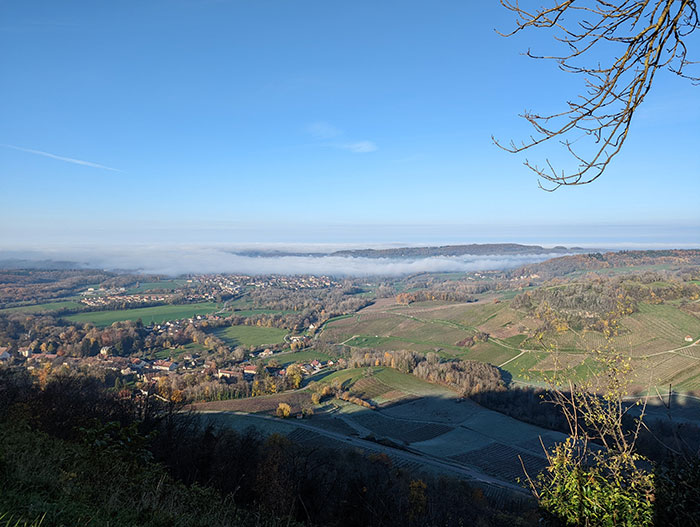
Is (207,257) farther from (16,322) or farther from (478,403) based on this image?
(478,403)

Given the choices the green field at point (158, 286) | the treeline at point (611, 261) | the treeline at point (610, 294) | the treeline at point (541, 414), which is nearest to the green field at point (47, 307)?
the green field at point (158, 286)

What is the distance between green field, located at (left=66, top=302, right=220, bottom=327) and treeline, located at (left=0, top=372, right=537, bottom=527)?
169 ft

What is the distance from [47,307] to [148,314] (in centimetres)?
1758

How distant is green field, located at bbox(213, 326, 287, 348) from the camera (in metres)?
57.1

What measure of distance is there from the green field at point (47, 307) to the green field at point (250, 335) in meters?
31.5

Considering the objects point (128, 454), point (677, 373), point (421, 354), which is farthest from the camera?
point (421, 354)

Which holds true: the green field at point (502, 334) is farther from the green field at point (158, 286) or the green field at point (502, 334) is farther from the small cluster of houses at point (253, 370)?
the green field at point (158, 286)

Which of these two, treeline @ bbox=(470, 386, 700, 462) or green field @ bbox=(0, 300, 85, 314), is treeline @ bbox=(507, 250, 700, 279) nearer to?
treeline @ bbox=(470, 386, 700, 462)

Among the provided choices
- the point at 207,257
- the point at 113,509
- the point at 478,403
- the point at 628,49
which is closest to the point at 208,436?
the point at 113,509

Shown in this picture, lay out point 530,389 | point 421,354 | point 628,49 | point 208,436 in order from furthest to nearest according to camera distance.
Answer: point 421,354
point 530,389
point 208,436
point 628,49

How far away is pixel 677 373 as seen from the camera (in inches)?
1377

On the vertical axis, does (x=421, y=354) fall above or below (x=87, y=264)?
below

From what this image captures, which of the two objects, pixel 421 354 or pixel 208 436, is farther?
pixel 421 354

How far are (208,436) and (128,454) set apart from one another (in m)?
7.71
